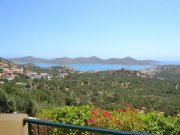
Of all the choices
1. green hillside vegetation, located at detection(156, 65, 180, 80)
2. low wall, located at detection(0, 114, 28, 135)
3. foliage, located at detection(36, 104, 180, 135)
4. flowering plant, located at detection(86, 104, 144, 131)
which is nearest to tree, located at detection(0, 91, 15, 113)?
foliage, located at detection(36, 104, 180, 135)

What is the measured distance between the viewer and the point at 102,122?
7.07 meters

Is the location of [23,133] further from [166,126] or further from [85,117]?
[166,126]

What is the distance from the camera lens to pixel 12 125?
290cm

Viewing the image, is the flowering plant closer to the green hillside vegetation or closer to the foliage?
the foliage

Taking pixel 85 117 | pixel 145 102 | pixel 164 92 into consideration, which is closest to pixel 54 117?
pixel 85 117

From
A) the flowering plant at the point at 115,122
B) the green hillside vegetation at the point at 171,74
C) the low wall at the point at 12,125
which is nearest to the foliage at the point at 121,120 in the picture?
the flowering plant at the point at 115,122

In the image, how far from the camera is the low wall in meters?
2.90

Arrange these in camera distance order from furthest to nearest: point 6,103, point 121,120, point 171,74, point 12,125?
1. point 171,74
2. point 6,103
3. point 121,120
4. point 12,125

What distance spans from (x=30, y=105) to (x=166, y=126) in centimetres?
1613

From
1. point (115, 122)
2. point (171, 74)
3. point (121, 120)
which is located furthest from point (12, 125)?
point (171, 74)

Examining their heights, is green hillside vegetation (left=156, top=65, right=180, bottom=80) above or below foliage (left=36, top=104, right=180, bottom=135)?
below

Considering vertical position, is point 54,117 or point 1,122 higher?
point 1,122

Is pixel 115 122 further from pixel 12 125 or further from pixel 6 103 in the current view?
pixel 6 103

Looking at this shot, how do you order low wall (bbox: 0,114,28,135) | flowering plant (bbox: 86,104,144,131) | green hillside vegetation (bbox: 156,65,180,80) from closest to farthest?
low wall (bbox: 0,114,28,135) → flowering plant (bbox: 86,104,144,131) → green hillside vegetation (bbox: 156,65,180,80)
